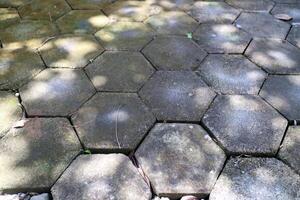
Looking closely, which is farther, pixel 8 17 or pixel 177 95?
pixel 8 17

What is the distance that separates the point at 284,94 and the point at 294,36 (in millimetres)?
824

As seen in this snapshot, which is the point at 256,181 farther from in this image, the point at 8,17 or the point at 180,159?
the point at 8,17

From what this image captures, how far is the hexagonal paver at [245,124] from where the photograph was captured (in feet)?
5.99

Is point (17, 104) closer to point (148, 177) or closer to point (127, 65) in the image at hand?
point (127, 65)

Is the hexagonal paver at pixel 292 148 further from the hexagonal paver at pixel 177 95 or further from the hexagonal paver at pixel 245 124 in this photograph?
the hexagonal paver at pixel 177 95

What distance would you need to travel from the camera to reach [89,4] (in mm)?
3195

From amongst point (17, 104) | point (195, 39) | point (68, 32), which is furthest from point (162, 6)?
point (17, 104)

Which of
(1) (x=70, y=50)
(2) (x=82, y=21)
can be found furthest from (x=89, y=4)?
(1) (x=70, y=50)

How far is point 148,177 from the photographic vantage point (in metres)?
1.66

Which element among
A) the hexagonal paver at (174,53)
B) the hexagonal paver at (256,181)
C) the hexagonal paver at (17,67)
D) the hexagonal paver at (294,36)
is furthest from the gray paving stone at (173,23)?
the hexagonal paver at (256,181)

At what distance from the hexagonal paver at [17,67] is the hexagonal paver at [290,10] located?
6.79 feet

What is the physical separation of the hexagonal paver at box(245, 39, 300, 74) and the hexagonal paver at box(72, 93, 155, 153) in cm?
96

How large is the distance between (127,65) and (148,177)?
0.98m

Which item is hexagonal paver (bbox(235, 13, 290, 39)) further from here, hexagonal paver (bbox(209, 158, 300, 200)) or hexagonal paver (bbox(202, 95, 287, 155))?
hexagonal paver (bbox(209, 158, 300, 200))
